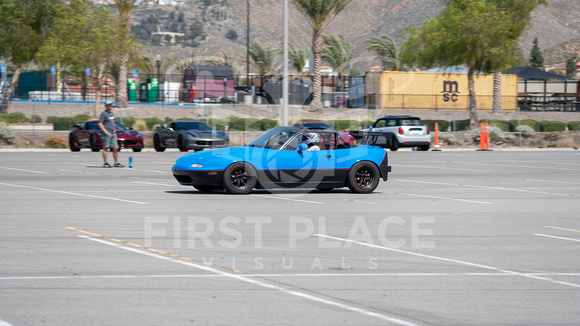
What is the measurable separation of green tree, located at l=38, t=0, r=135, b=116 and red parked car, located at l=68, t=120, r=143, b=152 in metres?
12.7

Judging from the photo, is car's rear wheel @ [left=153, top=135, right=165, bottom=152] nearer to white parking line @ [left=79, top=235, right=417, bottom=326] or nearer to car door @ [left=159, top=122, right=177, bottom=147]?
car door @ [left=159, top=122, right=177, bottom=147]

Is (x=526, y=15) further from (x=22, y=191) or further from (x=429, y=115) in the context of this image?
(x=22, y=191)

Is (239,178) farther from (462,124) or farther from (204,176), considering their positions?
(462,124)

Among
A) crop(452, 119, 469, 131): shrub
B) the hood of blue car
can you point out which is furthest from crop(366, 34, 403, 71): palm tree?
the hood of blue car

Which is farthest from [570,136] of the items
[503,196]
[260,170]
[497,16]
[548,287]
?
[548,287]

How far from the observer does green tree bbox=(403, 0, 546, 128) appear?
42.4 m

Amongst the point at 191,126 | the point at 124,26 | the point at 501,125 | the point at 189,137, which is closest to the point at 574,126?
the point at 501,125

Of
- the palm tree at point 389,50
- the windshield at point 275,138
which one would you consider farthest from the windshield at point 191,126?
the palm tree at point 389,50

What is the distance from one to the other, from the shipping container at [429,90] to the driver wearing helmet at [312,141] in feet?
142

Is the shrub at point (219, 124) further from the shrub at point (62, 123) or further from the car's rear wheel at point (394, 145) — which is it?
the car's rear wheel at point (394, 145)

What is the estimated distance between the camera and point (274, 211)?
12.4m

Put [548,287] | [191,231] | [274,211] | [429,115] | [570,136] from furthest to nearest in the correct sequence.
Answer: [429,115] → [570,136] → [274,211] → [191,231] → [548,287]

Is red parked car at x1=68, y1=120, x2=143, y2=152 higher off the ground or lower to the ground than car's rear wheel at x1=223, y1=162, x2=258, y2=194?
higher

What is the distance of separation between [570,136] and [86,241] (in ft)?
112
